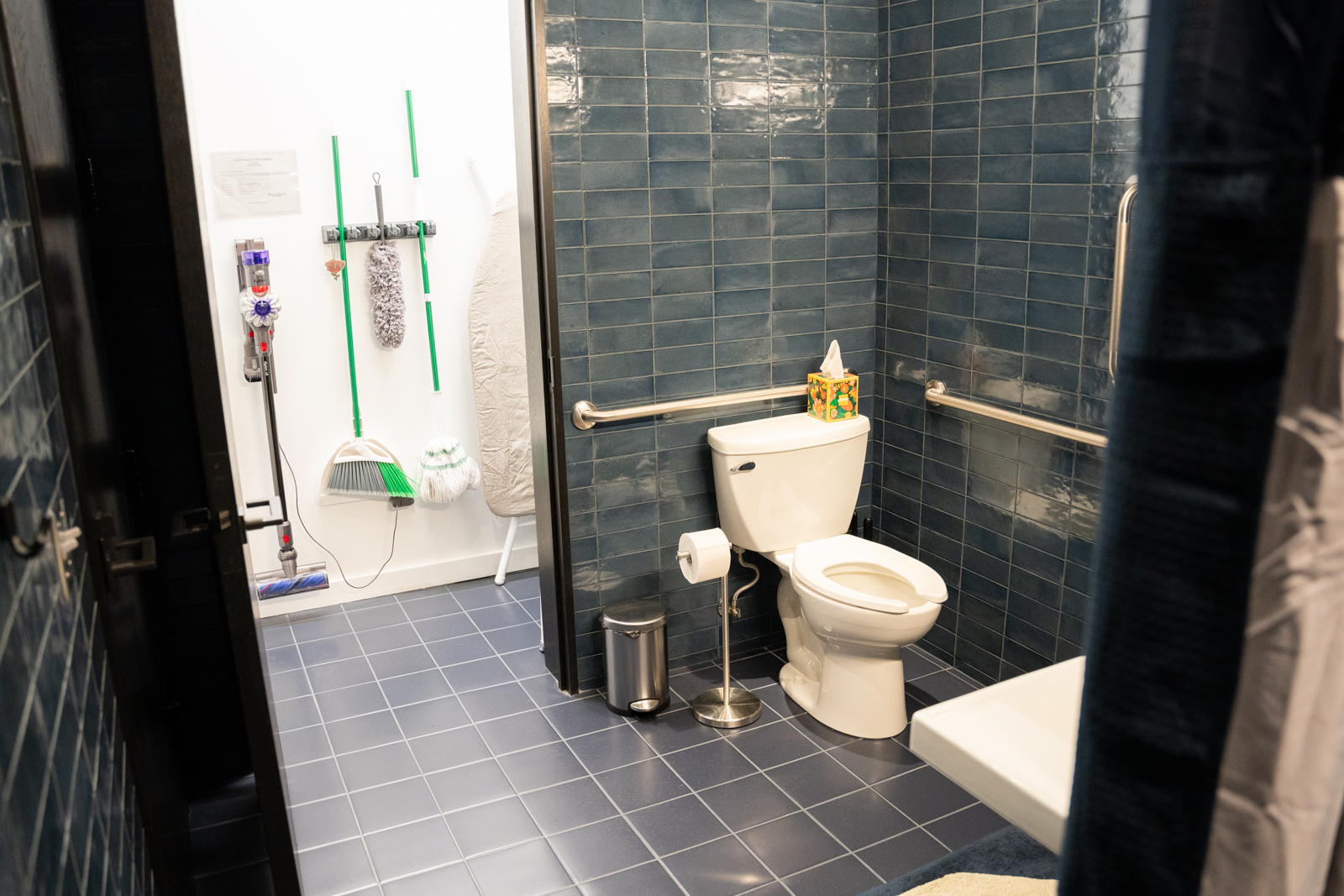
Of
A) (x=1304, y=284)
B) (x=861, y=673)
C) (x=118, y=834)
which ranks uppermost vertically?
(x=1304, y=284)

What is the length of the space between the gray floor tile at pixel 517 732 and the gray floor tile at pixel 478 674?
24 centimetres

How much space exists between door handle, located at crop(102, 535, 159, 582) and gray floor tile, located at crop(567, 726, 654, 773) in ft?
4.95

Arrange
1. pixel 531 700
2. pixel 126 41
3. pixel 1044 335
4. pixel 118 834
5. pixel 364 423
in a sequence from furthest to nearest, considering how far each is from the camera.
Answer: pixel 364 423 < pixel 531 700 < pixel 1044 335 < pixel 126 41 < pixel 118 834

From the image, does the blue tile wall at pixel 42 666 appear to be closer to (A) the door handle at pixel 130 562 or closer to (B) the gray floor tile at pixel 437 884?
(A) the door handle at pixel 130 562

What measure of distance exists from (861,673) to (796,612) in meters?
0.37

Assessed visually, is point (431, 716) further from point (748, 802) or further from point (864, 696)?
point (864, 696)

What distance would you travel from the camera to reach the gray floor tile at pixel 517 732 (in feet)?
9.07

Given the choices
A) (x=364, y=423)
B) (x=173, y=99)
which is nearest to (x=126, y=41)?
(x=173, y=99)

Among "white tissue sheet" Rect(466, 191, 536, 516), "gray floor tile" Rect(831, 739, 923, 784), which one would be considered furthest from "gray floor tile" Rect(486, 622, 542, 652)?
"gray floor tile" Rect(831, 739, 923, 784)

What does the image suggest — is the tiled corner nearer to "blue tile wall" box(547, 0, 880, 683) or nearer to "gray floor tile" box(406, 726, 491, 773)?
"gray floor tile" box(406, 726, 491, 773)

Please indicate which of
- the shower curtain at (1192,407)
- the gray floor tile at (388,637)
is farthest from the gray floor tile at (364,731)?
the shower curtain at (1192,407)

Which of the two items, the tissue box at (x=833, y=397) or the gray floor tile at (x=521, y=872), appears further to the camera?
the tissue box at (x=833, y=397)

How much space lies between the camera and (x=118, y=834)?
1220 mm

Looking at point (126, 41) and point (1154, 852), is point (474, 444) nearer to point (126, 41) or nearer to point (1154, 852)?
point (126, 41)
